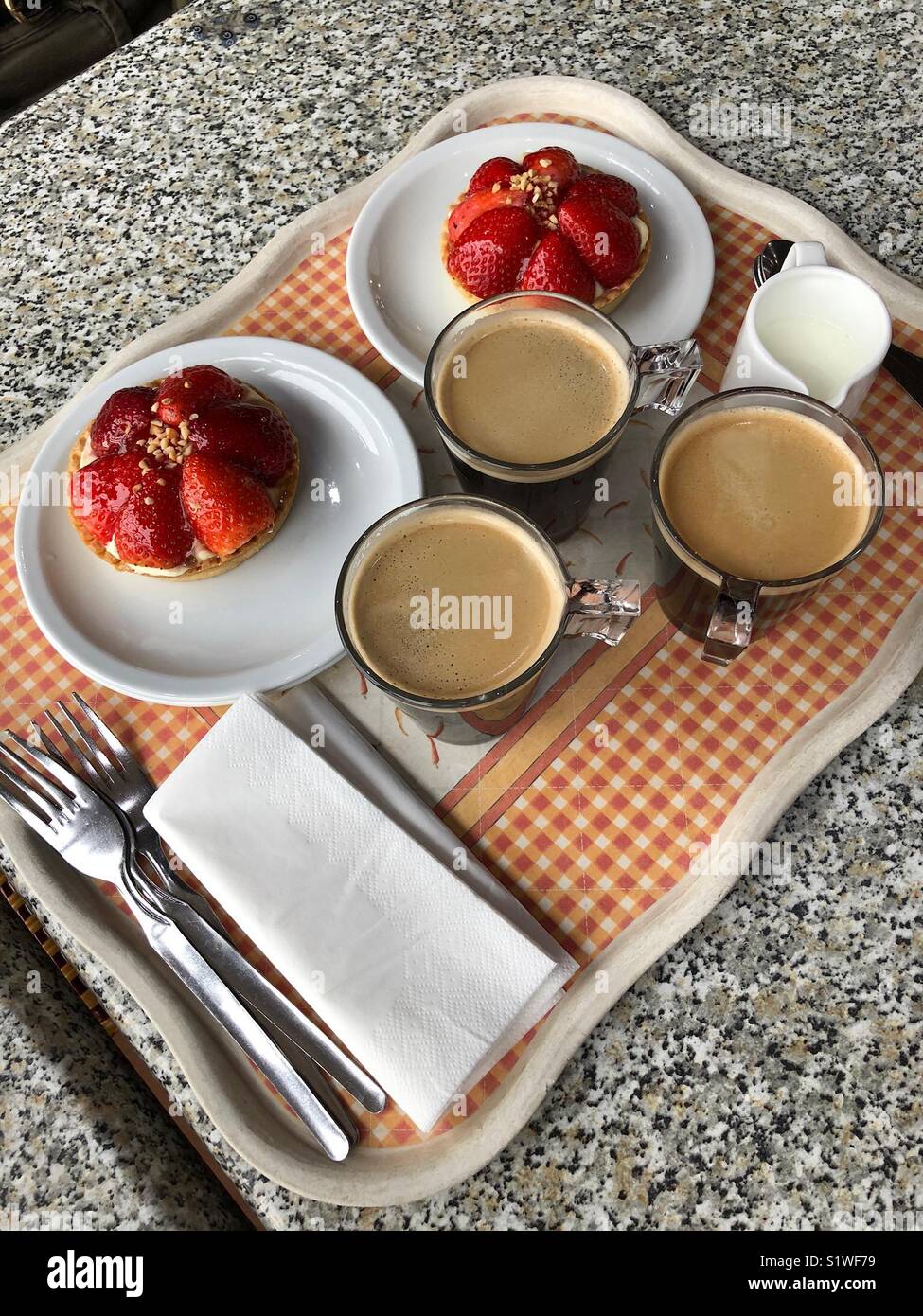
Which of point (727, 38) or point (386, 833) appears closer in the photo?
point (386, 833)

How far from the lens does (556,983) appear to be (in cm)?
92

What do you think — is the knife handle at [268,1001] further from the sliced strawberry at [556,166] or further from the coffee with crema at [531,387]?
the sliced strawberry at [556,166]

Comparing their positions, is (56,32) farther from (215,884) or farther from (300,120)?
(215,884)

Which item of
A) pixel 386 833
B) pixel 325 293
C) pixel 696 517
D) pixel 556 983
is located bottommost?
pixel 556 983

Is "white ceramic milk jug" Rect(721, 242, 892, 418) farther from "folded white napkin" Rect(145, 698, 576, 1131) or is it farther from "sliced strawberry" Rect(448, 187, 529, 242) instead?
"folded white napkin" Rect(145, 698, 576, 1131)

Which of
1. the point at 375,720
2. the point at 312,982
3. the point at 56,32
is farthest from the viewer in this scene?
the point at 56,32

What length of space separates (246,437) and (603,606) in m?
0.48

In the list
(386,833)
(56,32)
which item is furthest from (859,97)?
(56,32)

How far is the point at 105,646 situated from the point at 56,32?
2058 mm

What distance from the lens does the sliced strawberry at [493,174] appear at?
1215 millimetres

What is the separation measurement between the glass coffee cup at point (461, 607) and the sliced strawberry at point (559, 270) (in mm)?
350

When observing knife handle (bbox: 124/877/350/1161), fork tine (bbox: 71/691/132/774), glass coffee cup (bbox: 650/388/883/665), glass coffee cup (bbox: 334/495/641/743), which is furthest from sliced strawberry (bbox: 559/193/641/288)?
knife handle (bbox: 124/877/350/1161)

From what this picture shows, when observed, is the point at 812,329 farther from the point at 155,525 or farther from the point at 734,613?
the point at 155,525

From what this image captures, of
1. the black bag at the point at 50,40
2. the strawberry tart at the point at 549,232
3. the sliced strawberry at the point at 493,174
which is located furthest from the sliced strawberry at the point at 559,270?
the black bag at the point at 50,40
